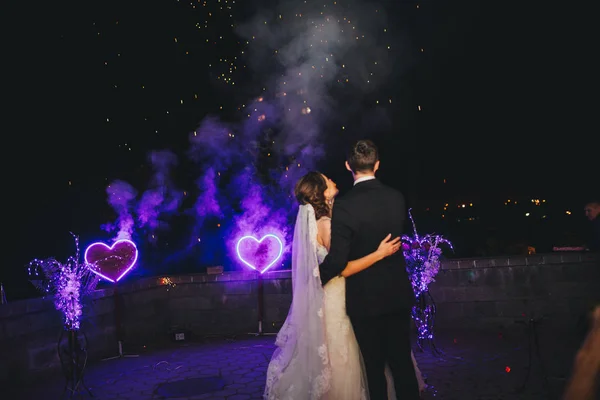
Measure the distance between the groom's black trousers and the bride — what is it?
2.80 feet

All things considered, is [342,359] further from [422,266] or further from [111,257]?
[111,257]

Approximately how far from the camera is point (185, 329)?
8180mm

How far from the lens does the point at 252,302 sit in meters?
8.41

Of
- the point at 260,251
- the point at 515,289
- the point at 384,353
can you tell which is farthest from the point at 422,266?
the point at 384,353

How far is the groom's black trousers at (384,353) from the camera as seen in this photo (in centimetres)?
307

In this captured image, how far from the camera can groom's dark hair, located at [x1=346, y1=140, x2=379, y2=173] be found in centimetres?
319

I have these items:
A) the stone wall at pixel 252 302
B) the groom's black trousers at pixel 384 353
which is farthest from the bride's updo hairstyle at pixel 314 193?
the stone wall at pixel 252 302

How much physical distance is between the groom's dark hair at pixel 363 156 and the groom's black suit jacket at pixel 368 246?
0.33ft

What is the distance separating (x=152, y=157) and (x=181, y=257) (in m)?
3.63

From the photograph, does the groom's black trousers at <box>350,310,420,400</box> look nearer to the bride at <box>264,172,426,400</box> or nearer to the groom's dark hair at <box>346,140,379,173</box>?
the bride at <box>264,172,426,400</box>

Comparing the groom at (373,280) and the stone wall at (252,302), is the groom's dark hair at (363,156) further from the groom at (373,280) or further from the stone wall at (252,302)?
the stone wall at (252,302)

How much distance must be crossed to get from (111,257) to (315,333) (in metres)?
4.59

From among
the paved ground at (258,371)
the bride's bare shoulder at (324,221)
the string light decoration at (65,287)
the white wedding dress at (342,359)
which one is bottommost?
the paved ground at (258,371)

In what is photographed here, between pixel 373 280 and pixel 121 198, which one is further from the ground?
pixel 121 198
